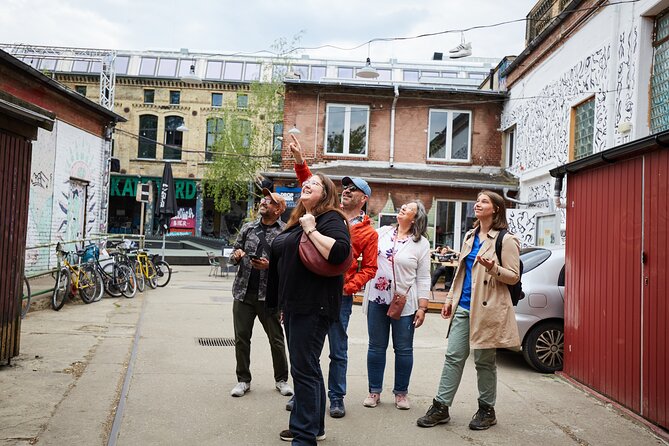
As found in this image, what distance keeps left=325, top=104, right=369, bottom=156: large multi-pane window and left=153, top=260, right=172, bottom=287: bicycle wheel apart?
7534mm

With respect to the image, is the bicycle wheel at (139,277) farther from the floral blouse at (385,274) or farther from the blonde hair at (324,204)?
the blonde hair at (324,204)

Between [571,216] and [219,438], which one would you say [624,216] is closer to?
[571,216]

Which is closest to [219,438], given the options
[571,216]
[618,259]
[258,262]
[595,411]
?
[258,262]

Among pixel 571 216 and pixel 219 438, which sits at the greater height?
pixel 571 216

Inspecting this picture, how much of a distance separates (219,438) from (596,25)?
40.8 ft

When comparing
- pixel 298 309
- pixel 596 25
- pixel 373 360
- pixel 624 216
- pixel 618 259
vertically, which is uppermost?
pixel 596 25

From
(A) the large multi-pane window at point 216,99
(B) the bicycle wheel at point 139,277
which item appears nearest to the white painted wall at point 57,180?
(B) the bicycle wheel at point 139,277

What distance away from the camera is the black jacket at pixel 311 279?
383cm

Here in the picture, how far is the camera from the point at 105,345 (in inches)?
309

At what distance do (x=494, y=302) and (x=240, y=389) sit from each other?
2.46m

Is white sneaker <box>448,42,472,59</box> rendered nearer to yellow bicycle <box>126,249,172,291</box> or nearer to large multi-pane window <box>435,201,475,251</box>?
large multi-pane window <box>435,201,475,251</box>

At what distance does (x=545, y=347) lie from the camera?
7.31 m

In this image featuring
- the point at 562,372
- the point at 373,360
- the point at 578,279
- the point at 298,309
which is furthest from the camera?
the point at 562,372

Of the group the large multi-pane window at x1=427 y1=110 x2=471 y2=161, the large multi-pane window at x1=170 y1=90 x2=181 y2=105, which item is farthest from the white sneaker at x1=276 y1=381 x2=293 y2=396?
the large multi-pane window at x1=170 y1=90 x2=181 y2=105
